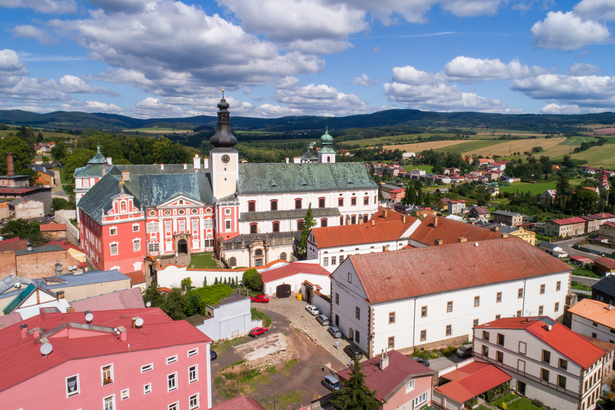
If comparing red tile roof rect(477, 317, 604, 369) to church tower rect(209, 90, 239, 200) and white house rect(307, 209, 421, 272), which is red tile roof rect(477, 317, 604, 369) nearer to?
white house rect(307, 209, 421, 272)

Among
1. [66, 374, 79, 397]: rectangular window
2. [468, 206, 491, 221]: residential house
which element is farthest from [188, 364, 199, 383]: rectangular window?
[468, 206, 491, 221]: residential house

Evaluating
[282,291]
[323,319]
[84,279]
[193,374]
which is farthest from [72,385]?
[282,291]

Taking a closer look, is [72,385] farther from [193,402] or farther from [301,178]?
[301,178]

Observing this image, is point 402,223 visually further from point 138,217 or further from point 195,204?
point 138,217

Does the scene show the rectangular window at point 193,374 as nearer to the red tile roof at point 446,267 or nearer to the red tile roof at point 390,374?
the red tile roof at point 390,374

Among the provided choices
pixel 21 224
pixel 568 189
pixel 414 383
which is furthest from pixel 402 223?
pixel 568 189
